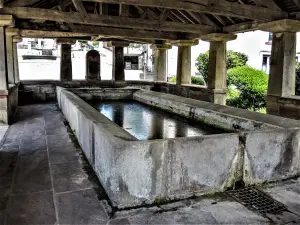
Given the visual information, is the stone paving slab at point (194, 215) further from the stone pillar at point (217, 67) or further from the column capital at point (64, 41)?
the column capital at point (64, 41)

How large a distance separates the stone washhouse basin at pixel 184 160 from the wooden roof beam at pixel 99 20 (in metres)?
3.54

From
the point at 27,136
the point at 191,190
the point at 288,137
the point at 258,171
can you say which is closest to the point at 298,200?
the point at 258,171

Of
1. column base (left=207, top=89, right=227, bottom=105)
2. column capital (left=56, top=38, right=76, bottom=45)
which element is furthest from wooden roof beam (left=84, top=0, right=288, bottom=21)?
column capital (left=56, top=38, right=76, bottom=45)

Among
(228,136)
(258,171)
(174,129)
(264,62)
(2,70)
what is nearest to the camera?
(228,136)

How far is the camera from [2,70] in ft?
17.6

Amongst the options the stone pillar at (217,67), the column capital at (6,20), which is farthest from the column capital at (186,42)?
the column capital at (6,20)

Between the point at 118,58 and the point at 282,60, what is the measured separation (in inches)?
243

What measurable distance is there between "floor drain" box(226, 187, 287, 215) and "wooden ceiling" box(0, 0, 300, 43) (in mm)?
3853

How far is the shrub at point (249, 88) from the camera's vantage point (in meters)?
8.66

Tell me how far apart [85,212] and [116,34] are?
22.1 ft

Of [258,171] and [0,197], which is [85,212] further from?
[258,171]

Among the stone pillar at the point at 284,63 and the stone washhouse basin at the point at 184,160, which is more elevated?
the stone pillar at the point at 284,63

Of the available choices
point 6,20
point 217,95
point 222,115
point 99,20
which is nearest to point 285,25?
point 217,95

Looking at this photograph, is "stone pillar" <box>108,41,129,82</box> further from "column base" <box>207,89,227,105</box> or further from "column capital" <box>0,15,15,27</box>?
"column capital" <box>0,15,15,27</box>
